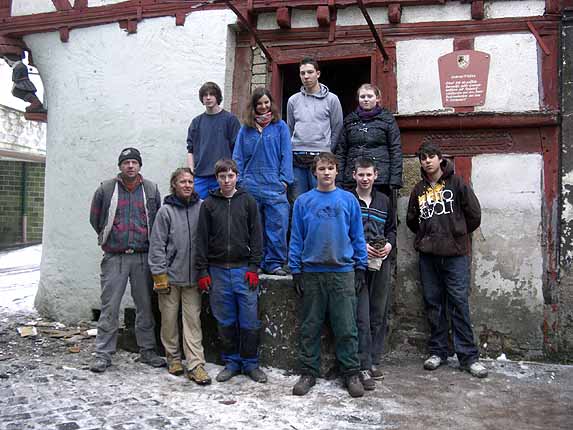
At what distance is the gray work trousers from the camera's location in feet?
17.3

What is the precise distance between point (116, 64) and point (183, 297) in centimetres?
353

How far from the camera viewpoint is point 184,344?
5.08m

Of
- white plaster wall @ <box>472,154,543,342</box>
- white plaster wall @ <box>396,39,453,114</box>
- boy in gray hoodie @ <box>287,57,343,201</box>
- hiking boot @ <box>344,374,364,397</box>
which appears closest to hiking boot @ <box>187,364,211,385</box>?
hiking boot @ <box>344,374,364,397</box>

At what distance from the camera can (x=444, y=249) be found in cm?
521

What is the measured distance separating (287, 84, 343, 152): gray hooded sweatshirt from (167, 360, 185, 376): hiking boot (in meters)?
2.31

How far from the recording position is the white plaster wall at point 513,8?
583 centimetres

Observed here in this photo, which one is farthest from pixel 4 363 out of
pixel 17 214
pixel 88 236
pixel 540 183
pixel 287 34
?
pixel 17 214

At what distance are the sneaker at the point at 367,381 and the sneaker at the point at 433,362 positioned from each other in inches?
29.9

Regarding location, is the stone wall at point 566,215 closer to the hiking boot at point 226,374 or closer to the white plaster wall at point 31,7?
the hiking boot at point 226,374

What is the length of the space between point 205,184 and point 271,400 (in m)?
2.40

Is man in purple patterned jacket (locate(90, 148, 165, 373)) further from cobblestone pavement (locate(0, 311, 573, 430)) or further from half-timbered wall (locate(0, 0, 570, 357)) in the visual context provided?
half-timbered wall (locate(0, 0, 570, 357))

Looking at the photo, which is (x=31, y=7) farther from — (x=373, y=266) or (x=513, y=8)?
(x=513, y=8)

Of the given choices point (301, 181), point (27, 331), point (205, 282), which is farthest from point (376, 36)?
point (27, 331)

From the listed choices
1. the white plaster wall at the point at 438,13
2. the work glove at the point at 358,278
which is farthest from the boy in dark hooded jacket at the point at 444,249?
the white plaster wall at the point at 438,13
